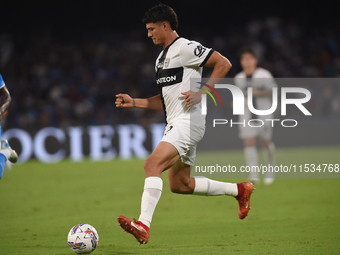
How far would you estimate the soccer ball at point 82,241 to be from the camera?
12.6ft

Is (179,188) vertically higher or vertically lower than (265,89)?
lower

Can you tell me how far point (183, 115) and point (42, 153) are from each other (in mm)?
10115

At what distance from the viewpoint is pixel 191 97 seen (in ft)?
13.8

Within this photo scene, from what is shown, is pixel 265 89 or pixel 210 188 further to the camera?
pixel 265 89

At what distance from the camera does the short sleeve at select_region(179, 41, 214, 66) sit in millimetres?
4258

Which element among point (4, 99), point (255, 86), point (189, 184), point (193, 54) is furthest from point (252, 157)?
point (4, 99)

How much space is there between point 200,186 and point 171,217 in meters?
Result: 1.28

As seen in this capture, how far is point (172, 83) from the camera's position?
434cm

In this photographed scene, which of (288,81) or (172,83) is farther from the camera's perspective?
(288,81)

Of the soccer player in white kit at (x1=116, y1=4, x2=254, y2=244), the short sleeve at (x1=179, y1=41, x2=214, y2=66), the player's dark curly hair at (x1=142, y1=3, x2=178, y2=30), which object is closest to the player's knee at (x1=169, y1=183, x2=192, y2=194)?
the soccer player in white kit at (x1=116, y1=4, x2=254, y2=244)

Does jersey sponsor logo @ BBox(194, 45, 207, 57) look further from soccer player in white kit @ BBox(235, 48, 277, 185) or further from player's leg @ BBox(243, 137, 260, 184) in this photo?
player's leg @ BBox(243, 137, 260, 184)

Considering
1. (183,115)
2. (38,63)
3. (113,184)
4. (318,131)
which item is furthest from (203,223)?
(38,63)

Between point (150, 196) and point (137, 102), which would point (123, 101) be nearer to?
point (137, 102)

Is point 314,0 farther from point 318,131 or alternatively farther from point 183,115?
point 183,115
